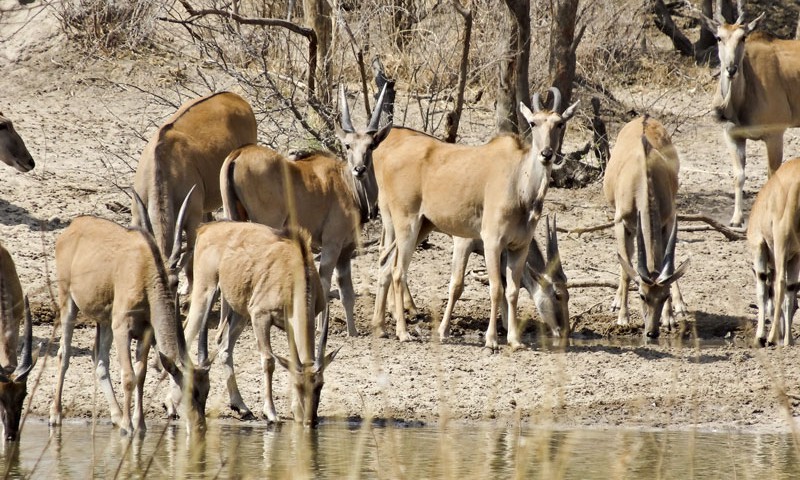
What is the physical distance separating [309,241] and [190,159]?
6.29ft

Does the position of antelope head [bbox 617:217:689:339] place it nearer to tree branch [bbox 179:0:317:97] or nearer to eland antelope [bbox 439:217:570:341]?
eland antelope [bbox 439:217:570:341]

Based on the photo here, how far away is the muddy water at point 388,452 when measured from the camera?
23.7ft

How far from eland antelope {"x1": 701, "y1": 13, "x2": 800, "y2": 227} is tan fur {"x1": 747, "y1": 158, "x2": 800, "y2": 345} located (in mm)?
2460

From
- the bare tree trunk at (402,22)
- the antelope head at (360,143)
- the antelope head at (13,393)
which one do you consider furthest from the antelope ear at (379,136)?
the bare tree trunk at (402,22)

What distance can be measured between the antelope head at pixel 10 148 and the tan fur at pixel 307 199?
2093mm

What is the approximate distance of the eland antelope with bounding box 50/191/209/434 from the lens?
7867mm

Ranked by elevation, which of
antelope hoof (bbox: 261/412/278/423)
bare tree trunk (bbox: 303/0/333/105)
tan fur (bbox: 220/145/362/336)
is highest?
bare tree trunk (bbox: 303/0/333/105)

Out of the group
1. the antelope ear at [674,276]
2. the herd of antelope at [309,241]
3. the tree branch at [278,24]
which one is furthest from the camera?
the tree branch at [278,24]

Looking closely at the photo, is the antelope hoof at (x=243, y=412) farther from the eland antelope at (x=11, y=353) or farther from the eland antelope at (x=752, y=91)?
the eland antelope at (x=752, y=91)

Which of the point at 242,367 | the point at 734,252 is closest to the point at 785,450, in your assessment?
the point at 242,367

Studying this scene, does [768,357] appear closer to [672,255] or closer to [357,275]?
[672,255]

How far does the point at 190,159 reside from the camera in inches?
415

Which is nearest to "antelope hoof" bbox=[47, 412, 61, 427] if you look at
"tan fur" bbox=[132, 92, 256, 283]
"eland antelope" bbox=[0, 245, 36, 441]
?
"eland antelope" bbox=[0, 245, 36, 441]

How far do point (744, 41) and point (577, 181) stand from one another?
2053mm
